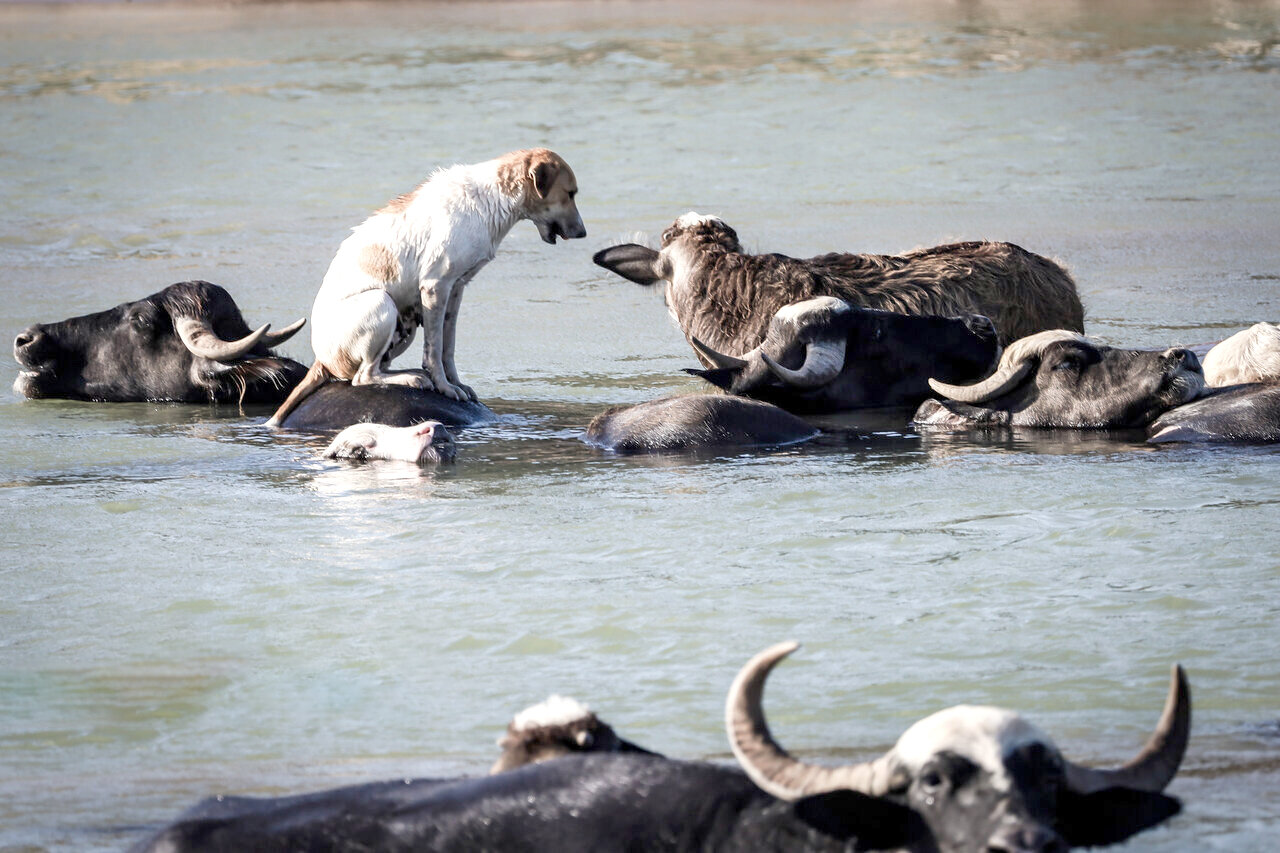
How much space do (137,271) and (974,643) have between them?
1013 cm

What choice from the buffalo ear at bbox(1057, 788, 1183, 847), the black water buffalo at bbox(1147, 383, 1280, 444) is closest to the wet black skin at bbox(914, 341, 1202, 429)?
the black water buffalo at bbox(1147, 383, 1280, 444)

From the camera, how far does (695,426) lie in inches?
294

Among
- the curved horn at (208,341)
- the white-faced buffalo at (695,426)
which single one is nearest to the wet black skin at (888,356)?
the white-faced buffalo at (695,426)

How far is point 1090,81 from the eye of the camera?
22797 millimetres

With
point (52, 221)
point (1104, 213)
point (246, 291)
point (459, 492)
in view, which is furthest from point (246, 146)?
point (459, 492)

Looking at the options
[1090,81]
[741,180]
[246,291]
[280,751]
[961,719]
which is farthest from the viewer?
[1090,81]

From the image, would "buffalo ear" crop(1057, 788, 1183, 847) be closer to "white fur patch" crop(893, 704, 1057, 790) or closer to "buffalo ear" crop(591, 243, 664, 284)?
"white fur patch" crop(893, 704, 1057, 790)

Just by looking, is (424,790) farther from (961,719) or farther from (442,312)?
(442,312)

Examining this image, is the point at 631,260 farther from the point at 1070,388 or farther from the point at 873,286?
the point at 1070,388

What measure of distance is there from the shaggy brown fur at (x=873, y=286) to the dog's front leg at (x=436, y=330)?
150cm

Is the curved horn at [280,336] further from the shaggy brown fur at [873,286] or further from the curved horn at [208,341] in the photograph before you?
the shaggy brown fur at [873,286]

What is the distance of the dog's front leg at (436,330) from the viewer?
812 cm

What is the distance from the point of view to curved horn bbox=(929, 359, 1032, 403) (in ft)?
25.7

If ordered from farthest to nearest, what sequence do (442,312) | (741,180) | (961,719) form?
(741,180), (442,312), (961,719)
